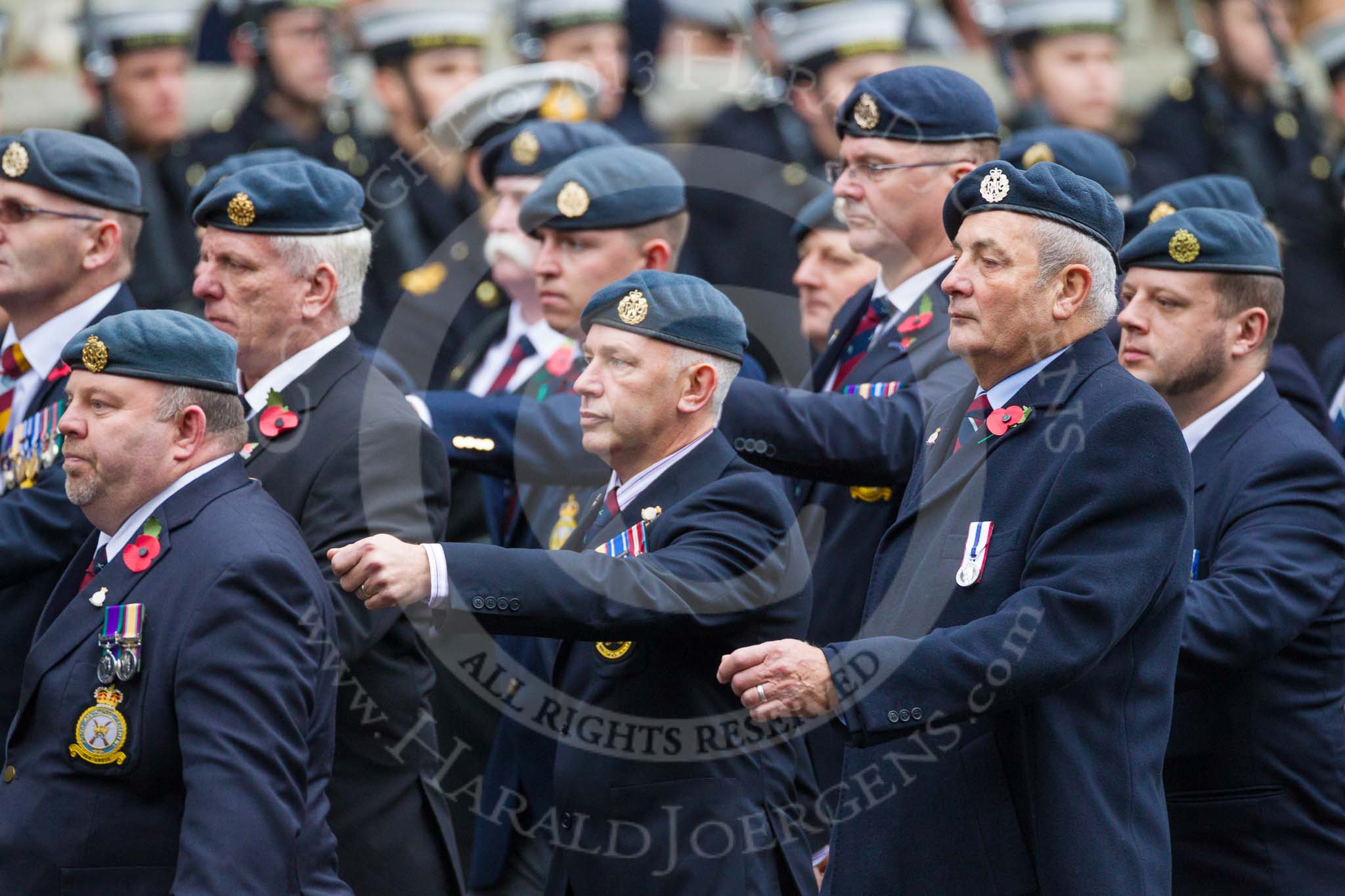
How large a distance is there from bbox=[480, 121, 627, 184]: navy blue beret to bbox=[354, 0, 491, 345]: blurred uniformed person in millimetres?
2029

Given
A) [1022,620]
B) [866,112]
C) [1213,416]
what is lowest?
[1213,416]

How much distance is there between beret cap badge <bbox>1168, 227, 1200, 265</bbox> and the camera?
5109mm

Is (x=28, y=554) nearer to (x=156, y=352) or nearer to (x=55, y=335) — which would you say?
(x=55, y=335)

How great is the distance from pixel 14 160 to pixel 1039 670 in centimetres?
339

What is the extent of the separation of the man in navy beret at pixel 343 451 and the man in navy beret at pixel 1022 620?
1234 mm

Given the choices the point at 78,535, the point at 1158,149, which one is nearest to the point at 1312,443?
the point at 78,535

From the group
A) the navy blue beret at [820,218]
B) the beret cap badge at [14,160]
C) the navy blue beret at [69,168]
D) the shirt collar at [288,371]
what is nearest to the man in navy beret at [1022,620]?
→ the shirt collar at [288,371]

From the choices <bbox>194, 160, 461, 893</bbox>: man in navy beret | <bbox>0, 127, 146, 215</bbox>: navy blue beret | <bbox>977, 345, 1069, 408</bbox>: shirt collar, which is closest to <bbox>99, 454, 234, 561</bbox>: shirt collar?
<bbox>194, 160, 461, 893</bbox>: man in navy beret

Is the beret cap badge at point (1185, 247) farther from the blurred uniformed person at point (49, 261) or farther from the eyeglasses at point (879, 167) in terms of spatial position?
the blurred uniformed person at point (49, 261)

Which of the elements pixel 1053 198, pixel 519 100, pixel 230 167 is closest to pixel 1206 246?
pixel 1053 198

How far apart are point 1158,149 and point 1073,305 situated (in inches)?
256

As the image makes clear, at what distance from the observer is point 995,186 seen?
13.8 feet

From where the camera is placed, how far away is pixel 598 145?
270 inches

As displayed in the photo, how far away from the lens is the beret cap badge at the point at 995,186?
4188 mm
